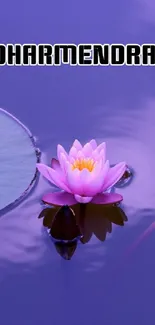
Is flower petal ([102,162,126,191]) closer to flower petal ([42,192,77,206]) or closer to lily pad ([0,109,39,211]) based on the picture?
flower petal ([42,192,77,206])

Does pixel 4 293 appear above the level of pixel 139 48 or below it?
below

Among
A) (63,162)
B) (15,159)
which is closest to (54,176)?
(63,162)

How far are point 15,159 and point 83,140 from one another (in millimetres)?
205

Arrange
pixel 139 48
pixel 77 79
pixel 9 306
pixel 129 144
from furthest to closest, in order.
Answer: pixel 139 48 < pixel 77 79 < pixel 129 144 < pixel 9 306

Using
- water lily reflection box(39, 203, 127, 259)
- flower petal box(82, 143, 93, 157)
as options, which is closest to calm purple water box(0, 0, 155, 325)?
water lily reflection box(39, 203, 127, 259)

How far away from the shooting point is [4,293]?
122 cm

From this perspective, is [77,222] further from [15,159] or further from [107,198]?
[15,159]

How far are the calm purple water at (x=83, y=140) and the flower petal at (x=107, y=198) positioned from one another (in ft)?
0.11

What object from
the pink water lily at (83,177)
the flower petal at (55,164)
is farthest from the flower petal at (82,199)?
the flower petal at (55,164)

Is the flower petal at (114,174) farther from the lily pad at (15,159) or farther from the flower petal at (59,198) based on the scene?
the lily pad at (15,159)

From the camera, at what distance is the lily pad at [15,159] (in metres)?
1.44
